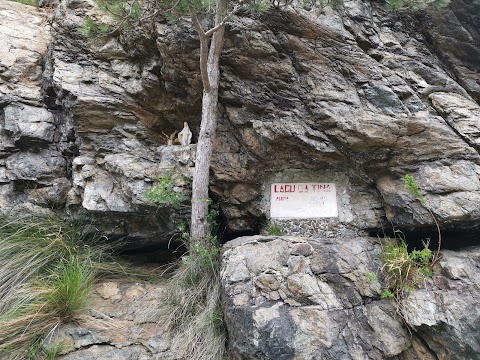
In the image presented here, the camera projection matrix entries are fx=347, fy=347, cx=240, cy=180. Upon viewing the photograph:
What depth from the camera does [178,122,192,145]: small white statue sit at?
4.05m

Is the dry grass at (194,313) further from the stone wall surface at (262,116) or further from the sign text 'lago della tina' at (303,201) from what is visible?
the sign text 'lago della tina' at (303,201)

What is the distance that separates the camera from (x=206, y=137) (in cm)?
347

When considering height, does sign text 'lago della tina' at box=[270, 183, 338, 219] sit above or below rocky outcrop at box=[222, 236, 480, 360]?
above

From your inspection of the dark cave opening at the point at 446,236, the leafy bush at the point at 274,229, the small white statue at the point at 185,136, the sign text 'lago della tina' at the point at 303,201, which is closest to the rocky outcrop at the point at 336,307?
the dark cave opening at the point at 446,236

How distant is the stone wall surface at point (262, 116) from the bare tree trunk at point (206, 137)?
18 centimetres

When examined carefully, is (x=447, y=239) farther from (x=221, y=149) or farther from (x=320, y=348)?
(x=221, y=149)

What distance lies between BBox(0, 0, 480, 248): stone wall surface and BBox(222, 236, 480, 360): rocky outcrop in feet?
1.98

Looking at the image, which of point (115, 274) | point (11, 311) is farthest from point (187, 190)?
point (11, 311)

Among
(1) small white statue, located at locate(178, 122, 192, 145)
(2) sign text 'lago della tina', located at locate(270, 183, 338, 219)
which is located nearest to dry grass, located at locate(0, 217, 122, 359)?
(1) small white statue, located at locate(178, 122, 192, 145)

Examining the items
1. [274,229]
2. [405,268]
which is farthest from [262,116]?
[405,268]

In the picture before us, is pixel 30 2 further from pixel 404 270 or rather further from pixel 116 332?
pixel 404 270

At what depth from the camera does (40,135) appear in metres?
4.00

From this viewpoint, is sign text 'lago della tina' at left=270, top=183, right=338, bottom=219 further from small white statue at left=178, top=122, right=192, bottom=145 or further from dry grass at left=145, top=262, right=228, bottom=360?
small white statue at left=178, top=122, right=192, bottom=145

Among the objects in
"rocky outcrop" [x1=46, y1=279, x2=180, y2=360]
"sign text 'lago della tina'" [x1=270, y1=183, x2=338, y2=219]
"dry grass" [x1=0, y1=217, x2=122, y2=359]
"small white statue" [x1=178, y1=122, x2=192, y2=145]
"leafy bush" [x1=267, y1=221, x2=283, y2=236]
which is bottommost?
"rocky outcrop" [x1=46, y1=279, x2=180, y2=360]
